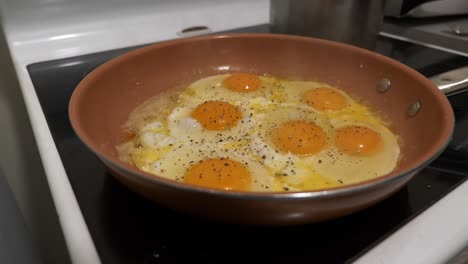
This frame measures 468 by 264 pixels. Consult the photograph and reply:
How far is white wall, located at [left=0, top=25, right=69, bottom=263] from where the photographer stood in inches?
45.3

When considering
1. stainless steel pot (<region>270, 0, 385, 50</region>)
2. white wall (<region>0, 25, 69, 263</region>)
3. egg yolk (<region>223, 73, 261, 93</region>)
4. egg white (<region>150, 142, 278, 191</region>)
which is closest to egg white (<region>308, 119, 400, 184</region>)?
egg white (<region>150, 142, 278, 191</region>)

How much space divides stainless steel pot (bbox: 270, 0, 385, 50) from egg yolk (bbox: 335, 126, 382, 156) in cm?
41

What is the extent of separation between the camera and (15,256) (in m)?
0.97

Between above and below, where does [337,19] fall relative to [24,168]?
above

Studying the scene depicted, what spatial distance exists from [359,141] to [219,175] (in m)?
0.31

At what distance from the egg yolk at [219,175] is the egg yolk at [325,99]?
0.32 metres

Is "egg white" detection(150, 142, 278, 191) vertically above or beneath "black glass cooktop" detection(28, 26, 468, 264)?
beneath

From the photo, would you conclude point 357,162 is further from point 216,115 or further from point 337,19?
point 337,19

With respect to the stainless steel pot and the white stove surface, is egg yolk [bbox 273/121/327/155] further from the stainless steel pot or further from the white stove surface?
the stainless steel pot

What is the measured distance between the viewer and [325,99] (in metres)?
0.94

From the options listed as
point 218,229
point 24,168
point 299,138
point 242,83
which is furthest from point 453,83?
point 24,168

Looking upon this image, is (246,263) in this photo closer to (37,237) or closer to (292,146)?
(292,146)

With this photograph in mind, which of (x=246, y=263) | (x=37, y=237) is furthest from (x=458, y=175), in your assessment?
(x=37, y=237)

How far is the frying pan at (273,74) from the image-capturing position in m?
0.48
